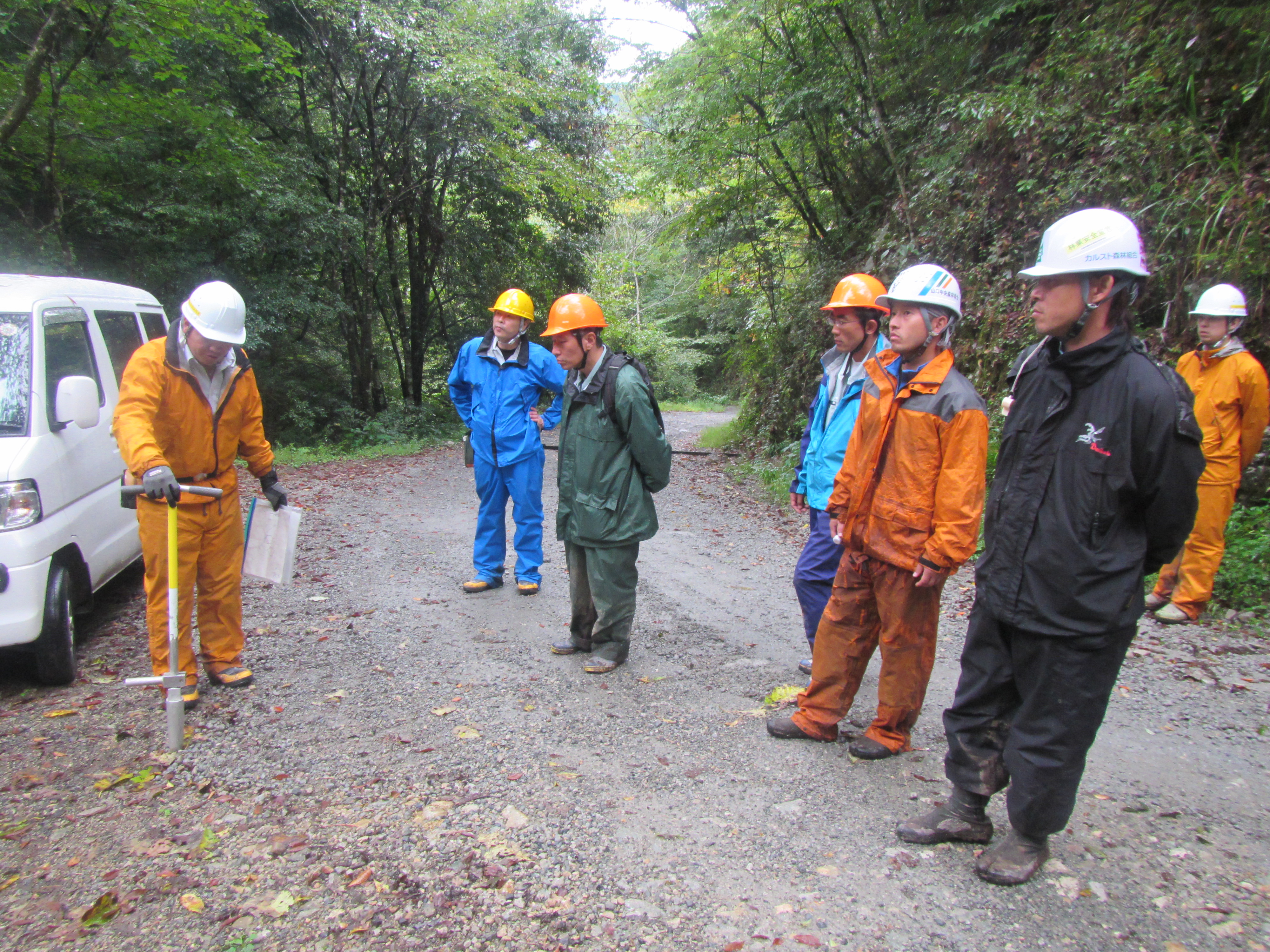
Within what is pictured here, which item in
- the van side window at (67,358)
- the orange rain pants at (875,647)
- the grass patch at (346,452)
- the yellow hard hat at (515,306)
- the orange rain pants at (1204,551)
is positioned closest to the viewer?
the orange rain pants at (875,647)

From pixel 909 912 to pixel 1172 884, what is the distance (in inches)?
37.1

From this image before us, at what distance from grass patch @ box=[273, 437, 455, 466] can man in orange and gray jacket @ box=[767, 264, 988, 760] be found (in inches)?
460

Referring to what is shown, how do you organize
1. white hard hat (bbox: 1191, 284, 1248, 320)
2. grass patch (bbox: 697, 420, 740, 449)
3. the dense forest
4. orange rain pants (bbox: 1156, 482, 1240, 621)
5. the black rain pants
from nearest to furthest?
the black rain pants
white hard hat (bbox: 1191, 284, 1248, 320)
orange rain pants (bbox: 1156, 482, 1240, 621)
the dense forest
grass patch (bbox: 697, 420, 740, 449)

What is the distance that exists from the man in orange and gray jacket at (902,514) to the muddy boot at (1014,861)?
0.77 m

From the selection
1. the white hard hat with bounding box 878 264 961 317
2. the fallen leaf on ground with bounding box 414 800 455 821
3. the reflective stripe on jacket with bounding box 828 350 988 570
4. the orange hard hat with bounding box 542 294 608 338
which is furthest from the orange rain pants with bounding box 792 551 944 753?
the orange hard hat with bounding box 542 294 608 338

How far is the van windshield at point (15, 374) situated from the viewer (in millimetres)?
4254

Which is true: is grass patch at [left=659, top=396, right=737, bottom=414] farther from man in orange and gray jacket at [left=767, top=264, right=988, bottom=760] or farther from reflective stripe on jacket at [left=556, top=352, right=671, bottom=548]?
man in orange and gray jacket at [left=767, top=264, right=988, bottom=760]

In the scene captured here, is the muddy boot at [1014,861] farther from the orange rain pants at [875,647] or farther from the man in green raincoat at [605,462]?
the man in green raincoat at [605,462]

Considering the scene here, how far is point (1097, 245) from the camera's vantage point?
2.39 meters

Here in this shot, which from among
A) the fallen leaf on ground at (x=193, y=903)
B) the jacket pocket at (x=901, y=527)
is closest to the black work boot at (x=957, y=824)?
the jacket pocket at (x=901, y=527)

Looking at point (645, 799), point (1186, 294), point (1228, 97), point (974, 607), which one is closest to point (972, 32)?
point (1228, 97)

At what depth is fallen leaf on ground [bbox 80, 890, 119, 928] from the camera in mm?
2537

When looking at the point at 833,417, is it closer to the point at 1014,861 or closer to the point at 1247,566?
the point at 1014,861

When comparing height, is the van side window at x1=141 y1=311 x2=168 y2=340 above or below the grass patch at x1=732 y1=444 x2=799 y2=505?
above
